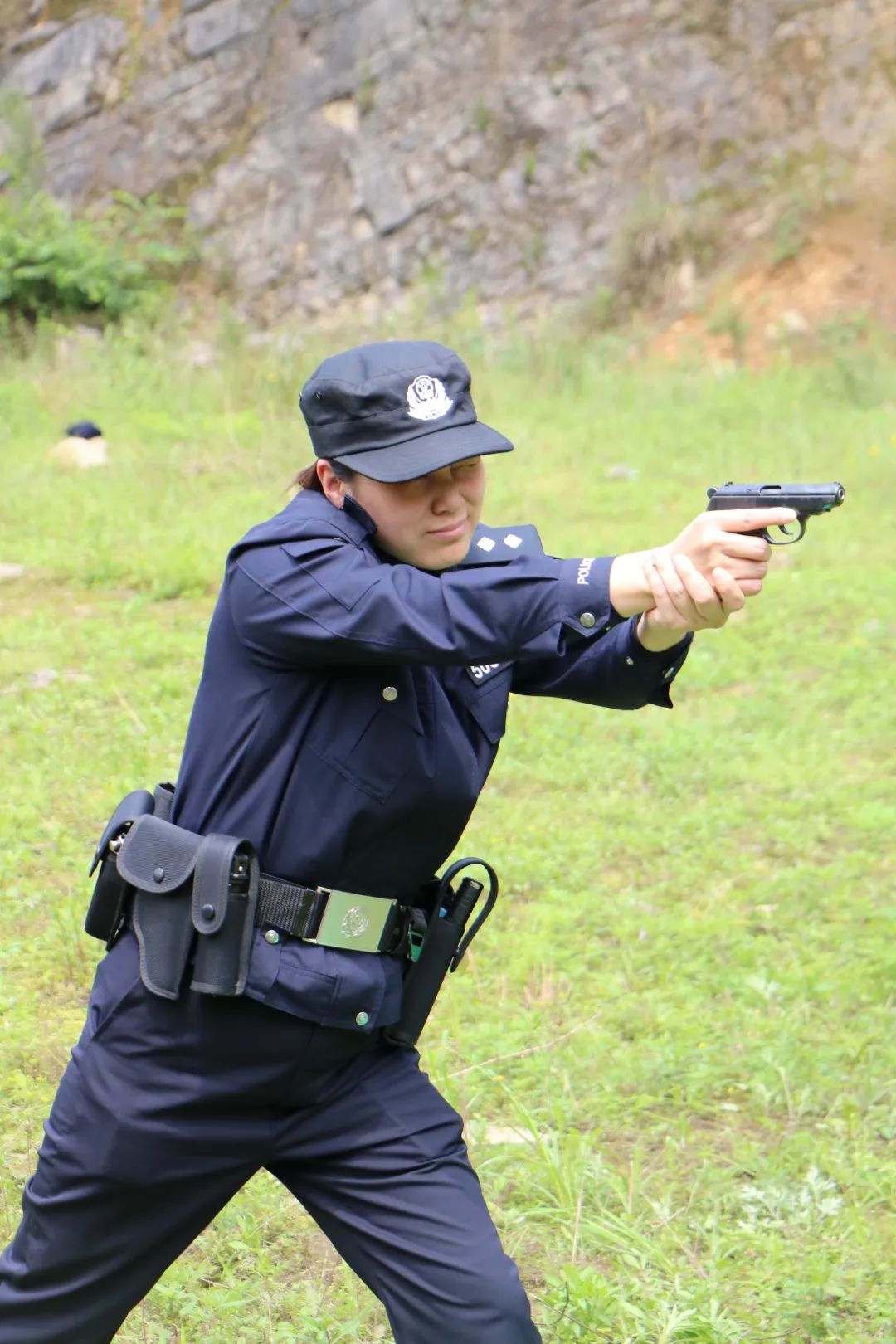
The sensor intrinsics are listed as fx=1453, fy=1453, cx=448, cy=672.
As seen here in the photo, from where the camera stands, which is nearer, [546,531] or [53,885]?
[53,885]

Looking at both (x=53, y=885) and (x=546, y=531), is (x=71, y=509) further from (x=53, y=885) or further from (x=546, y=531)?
(x=53, y=885)

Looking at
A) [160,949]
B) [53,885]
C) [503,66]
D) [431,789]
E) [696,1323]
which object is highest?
[503,66]

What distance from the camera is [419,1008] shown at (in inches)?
98.6

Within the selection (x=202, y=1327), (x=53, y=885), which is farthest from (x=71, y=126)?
(x=202, y=1327)

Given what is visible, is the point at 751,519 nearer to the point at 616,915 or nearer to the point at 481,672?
the point at 481,672

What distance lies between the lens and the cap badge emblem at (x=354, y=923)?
229 cm

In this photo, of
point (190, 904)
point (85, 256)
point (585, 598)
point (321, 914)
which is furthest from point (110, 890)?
point (85, 256)

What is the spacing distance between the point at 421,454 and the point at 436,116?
15.8 metres

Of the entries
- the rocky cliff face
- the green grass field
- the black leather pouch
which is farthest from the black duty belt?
the rocky cliff face

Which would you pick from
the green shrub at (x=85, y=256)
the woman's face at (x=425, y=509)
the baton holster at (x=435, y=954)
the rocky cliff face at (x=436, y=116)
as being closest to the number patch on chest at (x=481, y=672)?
the woman's face at (x=425, y=509)

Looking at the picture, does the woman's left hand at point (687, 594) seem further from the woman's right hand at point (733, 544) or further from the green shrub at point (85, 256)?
the green shrub at point (85, 256)

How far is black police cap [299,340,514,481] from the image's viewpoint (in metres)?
2.15

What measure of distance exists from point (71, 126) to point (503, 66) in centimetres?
545

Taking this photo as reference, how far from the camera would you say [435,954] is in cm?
254
